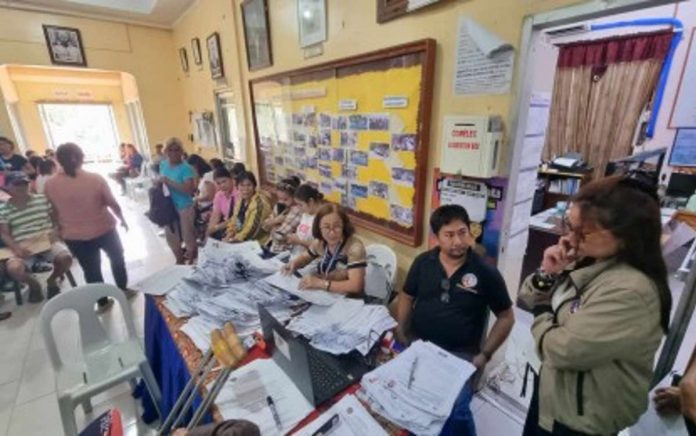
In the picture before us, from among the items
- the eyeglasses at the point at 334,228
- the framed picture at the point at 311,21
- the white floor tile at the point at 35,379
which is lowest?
the white floor tile at the point at 35,379

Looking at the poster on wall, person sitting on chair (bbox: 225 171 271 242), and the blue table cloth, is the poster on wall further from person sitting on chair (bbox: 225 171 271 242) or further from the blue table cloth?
person sitting on chair (bbox: 225 171 271 242)

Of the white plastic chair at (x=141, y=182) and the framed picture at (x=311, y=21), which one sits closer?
the framed picture at (x=311, y=21)

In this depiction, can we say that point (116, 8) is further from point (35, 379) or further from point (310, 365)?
point (310, 365)

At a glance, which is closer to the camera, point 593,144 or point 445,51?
point 445,51

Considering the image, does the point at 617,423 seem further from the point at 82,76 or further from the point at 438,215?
the point at 82,76

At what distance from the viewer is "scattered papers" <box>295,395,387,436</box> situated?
840 millimetres

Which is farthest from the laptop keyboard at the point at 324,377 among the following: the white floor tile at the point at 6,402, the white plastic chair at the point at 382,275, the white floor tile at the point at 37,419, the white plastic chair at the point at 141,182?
the white plastic chair at the point at 141,182

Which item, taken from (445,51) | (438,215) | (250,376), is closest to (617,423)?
(438,215)

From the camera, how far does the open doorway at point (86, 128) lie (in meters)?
8.64

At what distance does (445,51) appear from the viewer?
1661 millimetres

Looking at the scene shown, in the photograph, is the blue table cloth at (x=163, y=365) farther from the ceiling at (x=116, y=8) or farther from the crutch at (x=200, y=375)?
the ceiling at (x=116, y=8)

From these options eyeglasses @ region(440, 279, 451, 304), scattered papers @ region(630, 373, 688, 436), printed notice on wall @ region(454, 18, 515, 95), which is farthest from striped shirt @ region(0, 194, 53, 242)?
scattered papers @ region(630, 373, 688, 436)

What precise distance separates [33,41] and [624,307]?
7.17 metres

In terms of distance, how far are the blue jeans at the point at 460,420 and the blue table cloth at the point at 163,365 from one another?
2.31 ft
